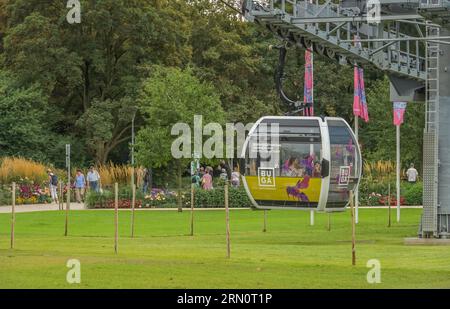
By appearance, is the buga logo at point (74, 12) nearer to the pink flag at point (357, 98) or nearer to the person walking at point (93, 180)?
the person walking at point (93, 180)

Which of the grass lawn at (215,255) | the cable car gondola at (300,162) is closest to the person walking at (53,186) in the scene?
the grass lawn at (215,255)

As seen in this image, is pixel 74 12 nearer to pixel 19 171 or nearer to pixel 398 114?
pixel 19 171

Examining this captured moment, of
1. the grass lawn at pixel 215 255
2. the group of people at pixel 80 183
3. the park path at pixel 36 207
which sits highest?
the group of people at pixel 80 183

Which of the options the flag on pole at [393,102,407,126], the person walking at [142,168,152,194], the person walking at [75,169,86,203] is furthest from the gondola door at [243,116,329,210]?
the person walking at [75,169,86,203]

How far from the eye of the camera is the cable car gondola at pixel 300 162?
40.8 metres

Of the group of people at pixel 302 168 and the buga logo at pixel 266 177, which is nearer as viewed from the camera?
the group of people at pixel 302 168

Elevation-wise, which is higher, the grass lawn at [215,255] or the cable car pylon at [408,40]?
the cable car pylon at [408,40]

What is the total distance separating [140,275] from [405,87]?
21.6 meters

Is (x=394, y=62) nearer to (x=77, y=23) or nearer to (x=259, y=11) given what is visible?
(x=259, y=11)

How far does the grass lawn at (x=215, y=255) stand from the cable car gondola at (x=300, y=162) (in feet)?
3.61

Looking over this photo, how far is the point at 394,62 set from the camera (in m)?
42.7

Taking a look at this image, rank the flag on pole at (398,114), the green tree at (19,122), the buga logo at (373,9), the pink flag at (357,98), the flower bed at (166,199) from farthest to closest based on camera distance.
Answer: the green tree at (19,122), the flower bed at (166,199), the flag on pole at (398,114), the pink flag at (357,98), the buga logo at (373,9)

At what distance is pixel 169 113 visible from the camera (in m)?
60.5
